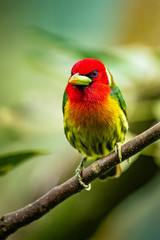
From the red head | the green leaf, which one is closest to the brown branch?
the green leaf

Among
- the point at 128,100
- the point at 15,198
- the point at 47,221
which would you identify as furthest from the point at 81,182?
the point at 15,198

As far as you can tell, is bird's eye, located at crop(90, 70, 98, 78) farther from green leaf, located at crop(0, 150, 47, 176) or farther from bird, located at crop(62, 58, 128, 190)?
green leaf, located at crop(0, 150, 47, 176)

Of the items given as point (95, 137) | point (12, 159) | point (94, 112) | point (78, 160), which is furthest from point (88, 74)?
point (78, 160)

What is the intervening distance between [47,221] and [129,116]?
2.30 feet

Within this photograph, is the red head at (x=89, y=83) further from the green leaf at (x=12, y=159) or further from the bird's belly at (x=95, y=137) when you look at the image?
the green leaf at (x=12, y=159)

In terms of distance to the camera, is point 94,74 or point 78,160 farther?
point 78,160

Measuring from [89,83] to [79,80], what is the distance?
0.14 meters

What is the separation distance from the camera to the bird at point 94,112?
2037 millimetres

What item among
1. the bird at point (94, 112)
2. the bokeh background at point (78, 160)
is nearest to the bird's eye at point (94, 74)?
the bird at point (94, 112)

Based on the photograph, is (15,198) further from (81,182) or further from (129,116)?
(81,182)

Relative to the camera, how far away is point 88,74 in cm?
199

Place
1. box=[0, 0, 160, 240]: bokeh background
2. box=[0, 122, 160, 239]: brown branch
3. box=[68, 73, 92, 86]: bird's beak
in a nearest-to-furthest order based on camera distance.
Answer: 1. box=[0, 122, 160, 239]: brown branch
2. box=[68, 73, 92, 86]: bird's beak
3. box=[0, 0, 160, 240]: bokeh background

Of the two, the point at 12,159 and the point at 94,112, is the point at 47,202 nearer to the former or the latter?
the point at 12,159

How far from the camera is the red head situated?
1.93 m
